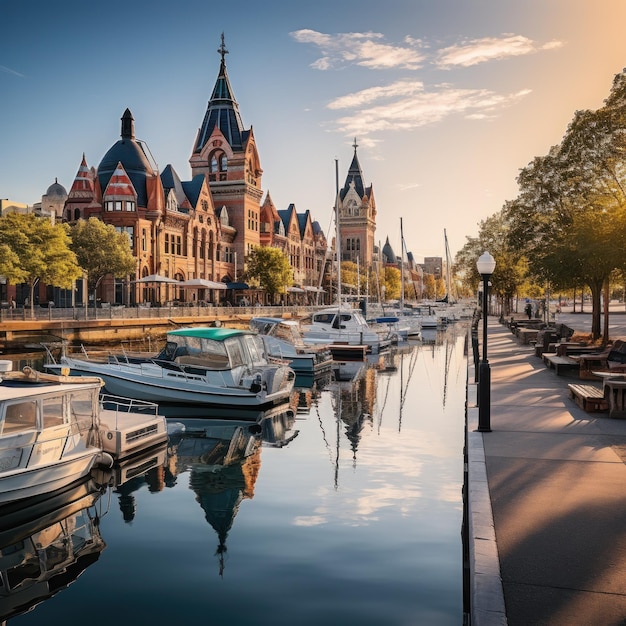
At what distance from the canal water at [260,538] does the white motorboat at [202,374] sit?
2909 millimetres

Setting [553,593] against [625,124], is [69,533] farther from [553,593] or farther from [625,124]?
[625,124]

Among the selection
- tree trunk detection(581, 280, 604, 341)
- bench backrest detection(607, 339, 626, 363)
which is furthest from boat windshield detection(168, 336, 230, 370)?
tree trunk detection(581, 280, 604, 341)

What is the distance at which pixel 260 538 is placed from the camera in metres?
10.6

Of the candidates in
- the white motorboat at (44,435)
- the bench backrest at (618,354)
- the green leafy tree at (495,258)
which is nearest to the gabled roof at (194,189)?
the green leafy tree at (495,258)

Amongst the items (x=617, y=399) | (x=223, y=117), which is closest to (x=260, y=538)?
(x=617, y=399)

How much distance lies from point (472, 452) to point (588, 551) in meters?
4.48

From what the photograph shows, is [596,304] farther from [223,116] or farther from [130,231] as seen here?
[223,116]

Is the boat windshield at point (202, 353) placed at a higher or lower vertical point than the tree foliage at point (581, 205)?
lower

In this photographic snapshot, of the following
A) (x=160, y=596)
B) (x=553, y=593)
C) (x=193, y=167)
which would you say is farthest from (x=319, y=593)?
(x=193, y=167)

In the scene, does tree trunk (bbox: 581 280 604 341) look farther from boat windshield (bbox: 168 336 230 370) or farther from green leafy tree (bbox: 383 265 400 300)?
green leafy tree (bbox: 383 265 400 300)

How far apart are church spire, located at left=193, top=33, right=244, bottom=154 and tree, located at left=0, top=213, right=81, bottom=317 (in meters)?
51.9

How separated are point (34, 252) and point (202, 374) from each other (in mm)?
32650

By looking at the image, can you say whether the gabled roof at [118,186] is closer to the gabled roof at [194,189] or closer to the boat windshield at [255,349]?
the gabled roof at [194,189]

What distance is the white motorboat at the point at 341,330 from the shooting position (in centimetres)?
4403
